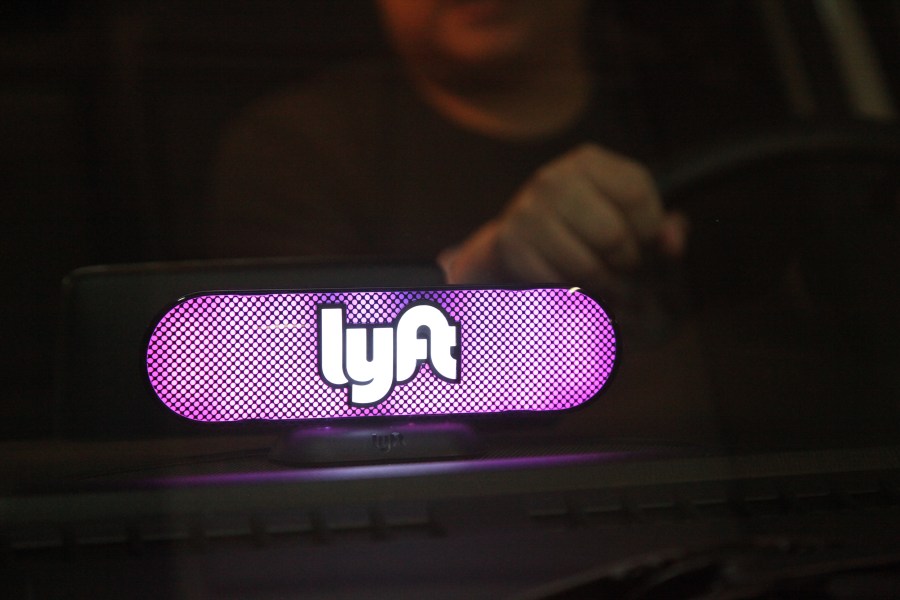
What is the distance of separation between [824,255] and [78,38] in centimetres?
104

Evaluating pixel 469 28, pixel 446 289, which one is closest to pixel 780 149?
pixel 446 289

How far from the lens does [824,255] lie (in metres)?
1.40

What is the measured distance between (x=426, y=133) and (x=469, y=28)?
176 mm

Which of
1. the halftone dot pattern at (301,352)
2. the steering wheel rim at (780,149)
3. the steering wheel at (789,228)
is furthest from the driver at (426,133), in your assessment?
the halftone dot pattern at (301,352)

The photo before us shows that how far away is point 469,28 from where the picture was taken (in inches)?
61.2

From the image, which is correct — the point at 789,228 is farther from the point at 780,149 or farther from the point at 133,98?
the point at 133,98

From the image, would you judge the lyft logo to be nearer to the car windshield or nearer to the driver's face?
the car windshield

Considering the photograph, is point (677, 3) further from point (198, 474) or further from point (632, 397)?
point (198, 474)

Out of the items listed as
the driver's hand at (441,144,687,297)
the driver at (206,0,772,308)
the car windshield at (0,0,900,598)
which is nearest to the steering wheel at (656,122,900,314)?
the car windshield at (0,0,900,598)

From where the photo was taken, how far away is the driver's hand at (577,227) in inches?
30.8

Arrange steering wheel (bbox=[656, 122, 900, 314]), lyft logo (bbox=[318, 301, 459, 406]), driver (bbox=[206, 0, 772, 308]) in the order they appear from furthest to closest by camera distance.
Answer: driver (bbox=[206, 0, 772, 308])
steering wheel (bbox=[656, 122, 900, 314])
lyft logo (bbox=[318, 301, 459, 406])

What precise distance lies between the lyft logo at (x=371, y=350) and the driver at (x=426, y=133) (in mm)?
910

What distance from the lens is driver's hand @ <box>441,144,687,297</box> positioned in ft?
2.57

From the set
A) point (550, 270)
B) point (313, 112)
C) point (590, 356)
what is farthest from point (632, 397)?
point (313, 112)
